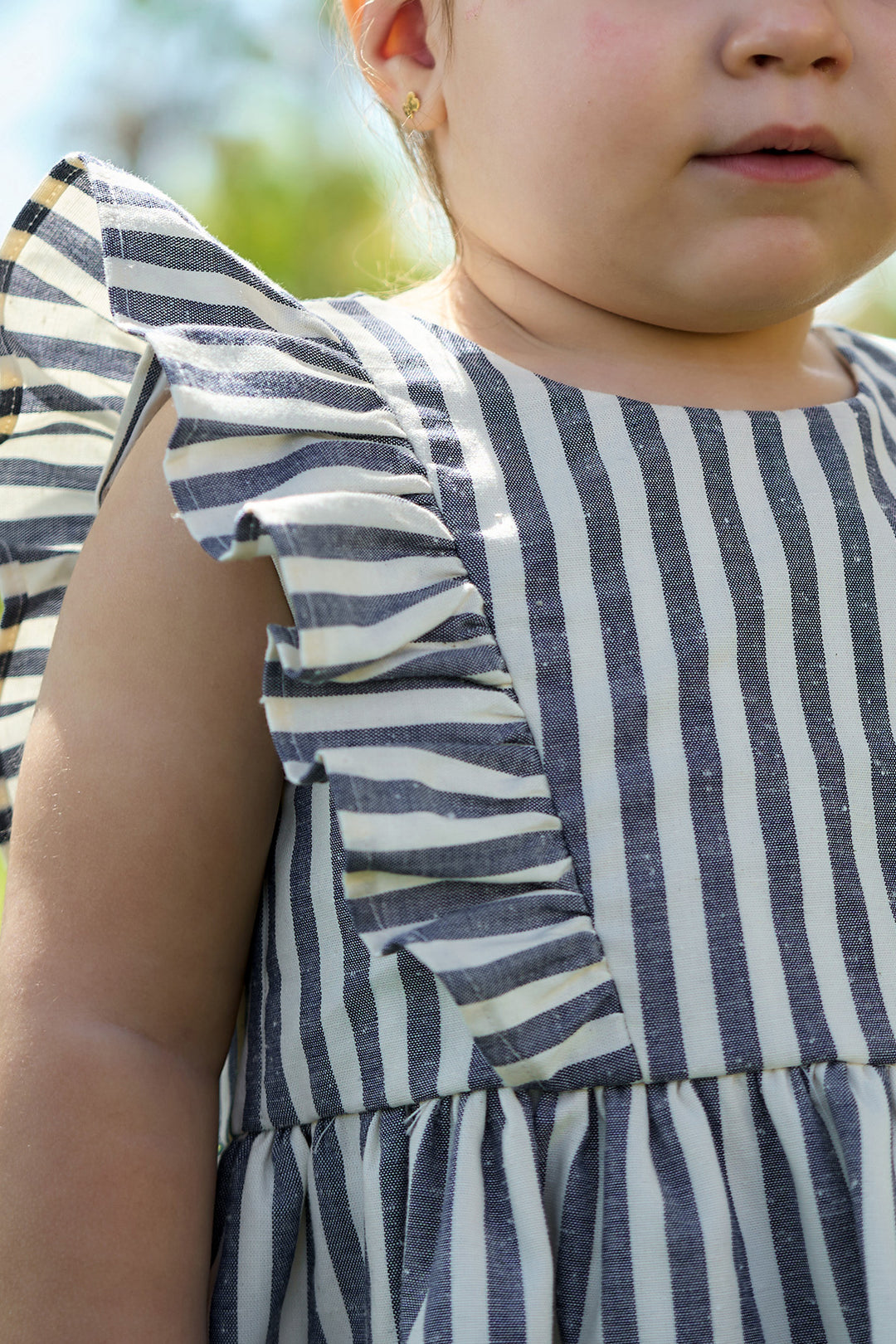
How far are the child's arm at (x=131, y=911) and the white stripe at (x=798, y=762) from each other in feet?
0.81

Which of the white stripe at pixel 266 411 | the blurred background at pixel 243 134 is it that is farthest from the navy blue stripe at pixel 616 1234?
the blurred background at pixel 243 134

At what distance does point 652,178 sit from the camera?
635 mm

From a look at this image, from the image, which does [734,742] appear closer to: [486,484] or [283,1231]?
[486,484]

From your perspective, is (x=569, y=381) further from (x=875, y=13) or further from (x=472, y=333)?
(x=875, y=13)

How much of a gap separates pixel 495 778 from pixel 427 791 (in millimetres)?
36

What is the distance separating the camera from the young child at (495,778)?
1.77 ft

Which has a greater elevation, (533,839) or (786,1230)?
(533,839)

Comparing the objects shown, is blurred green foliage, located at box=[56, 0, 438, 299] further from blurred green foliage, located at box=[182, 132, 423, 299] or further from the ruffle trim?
the ruffle trim

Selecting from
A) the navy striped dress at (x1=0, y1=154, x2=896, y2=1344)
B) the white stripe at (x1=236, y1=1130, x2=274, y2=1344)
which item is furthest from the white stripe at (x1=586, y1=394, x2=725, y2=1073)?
the white stripe at (x1=236, y1=1130, x2=274, y2=1344)

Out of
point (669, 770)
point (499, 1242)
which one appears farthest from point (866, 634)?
point (499, 1242)

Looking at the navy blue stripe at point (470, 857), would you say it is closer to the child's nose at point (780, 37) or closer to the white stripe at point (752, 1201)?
the white stripe at point (752, 1201)

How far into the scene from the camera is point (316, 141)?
446cm

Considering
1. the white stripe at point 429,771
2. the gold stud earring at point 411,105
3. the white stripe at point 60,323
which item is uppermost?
the gold stud earring at point 411,105

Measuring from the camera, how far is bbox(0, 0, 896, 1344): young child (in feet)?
1.77
